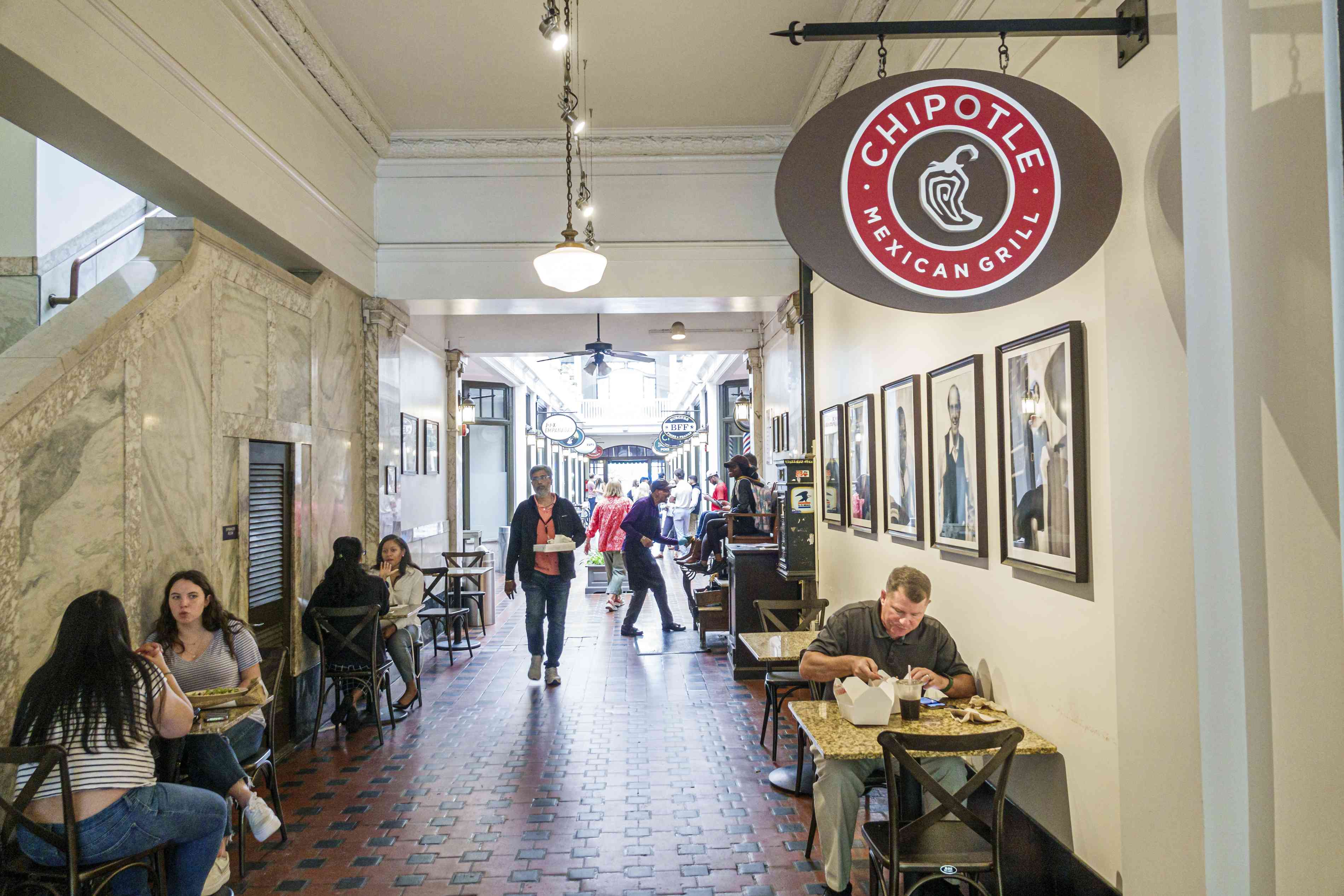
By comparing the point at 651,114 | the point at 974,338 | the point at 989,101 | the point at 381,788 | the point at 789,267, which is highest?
Answer: the point at 651,114

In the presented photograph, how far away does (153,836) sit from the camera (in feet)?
9.04

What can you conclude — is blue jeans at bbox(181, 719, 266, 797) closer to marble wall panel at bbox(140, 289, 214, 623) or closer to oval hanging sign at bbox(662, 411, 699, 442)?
marble wall panel at bbox(140, 289, 214, 623)

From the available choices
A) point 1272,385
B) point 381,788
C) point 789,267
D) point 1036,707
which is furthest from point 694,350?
point 1272,385

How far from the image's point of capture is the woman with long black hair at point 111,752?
8.57ft

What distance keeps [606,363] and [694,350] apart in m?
1.29

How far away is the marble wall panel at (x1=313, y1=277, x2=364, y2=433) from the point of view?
5906 mm

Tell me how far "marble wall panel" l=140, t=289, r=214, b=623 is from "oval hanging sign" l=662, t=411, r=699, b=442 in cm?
1371

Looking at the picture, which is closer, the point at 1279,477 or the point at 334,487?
the point at 1279,477

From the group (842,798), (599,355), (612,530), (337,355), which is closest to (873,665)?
(842,798)

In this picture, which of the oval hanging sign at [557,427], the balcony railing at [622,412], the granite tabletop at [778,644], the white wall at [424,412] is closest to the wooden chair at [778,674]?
the granite tabletop at [778,644]

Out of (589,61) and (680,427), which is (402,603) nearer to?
(589,61)

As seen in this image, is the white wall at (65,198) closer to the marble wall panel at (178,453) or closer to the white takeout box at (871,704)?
the marble wall panel at (178,453)

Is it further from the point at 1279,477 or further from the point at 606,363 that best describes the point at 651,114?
the point at 1279,477

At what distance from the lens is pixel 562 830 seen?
3920 mm
